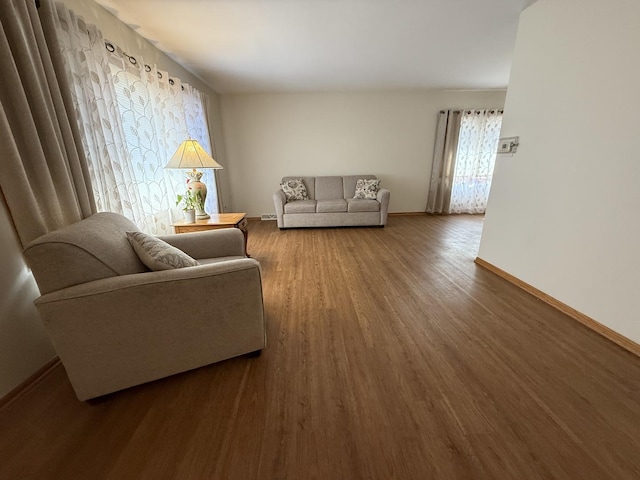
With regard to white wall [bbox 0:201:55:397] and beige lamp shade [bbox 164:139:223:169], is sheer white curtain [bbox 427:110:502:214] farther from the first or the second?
white wall [bbox 0:201:55:397]

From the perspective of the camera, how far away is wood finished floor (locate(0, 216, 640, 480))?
36.1 inches

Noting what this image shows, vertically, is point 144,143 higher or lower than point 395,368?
higher

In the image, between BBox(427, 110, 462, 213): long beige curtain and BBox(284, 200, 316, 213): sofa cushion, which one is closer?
BBox(284, 200, 316, 213): sofa cushion

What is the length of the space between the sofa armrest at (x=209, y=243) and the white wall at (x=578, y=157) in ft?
7.99

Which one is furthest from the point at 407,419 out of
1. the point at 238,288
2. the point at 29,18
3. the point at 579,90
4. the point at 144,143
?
the point at 144,143

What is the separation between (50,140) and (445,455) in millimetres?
2321

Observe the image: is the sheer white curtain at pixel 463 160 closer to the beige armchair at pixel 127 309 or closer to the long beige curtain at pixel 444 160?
the long beige curtain at pixel 444 160

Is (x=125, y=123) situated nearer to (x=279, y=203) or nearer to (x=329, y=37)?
(x=329, y=37)

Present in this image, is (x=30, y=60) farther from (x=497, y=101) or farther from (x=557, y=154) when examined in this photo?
(x=497, y=101)

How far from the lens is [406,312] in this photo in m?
1.86

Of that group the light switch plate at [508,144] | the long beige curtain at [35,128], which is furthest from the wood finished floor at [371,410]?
the light switch plate at [508,144]

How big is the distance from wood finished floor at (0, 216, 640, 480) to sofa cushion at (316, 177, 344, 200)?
2.98 metres

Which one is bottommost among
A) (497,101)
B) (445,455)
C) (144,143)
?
(445,455)

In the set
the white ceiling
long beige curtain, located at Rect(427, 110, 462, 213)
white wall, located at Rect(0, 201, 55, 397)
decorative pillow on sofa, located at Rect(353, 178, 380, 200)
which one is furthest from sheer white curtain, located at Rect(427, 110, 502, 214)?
white wall, located at Rect(0, 201, 55, 397)
